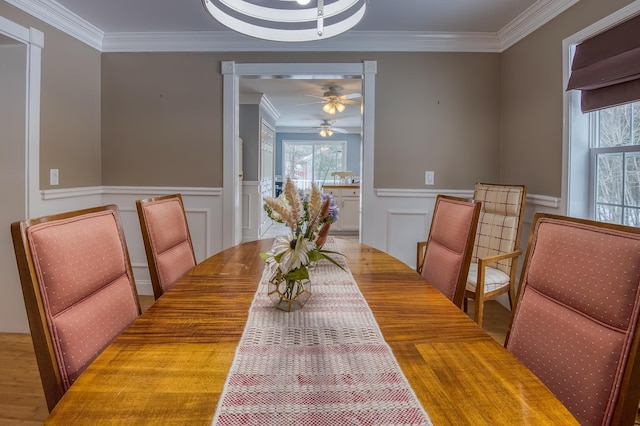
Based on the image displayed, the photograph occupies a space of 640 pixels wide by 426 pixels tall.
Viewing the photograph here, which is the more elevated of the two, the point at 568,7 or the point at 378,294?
the point at 568,7

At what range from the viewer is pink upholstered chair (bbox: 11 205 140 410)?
2.73 ft

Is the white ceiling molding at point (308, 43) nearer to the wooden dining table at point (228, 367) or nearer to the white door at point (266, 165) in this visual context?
the wooden dining table at point (228, 367)

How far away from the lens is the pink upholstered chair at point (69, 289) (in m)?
0.83

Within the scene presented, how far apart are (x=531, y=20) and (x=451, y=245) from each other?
87.1 inches

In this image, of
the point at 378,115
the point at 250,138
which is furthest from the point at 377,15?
the point at 250,138

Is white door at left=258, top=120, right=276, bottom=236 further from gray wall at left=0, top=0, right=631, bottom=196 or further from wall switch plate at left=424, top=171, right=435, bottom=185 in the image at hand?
wall switch plate at left=424, top=171, right=435, bottom=185

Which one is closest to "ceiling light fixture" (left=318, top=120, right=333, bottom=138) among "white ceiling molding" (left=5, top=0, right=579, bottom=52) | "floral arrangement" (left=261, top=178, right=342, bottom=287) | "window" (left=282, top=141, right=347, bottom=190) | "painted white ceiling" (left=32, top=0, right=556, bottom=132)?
"window" (left=282, top=141, right=347, bottom=190)

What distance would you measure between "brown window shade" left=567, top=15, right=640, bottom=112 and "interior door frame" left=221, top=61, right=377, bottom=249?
1.52 meters

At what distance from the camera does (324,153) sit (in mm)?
10500

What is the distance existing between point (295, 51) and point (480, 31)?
1.60 meters

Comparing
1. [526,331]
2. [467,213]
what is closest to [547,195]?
[467,213]

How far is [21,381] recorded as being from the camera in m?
2.11

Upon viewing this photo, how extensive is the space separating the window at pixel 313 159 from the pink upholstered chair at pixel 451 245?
8.65m

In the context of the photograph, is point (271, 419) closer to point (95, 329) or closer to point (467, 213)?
point (95, 329)
